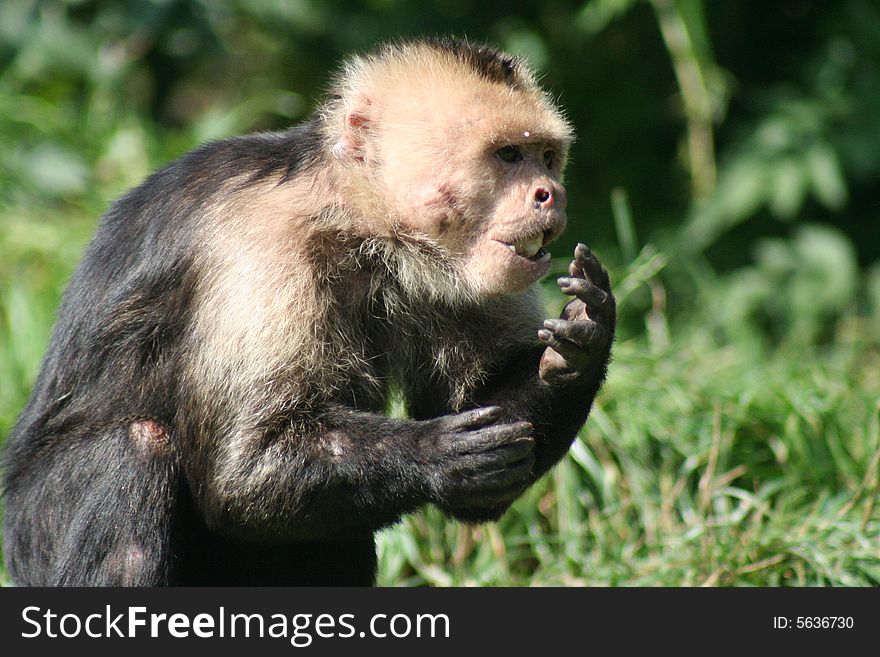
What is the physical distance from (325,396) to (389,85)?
1.05 meters

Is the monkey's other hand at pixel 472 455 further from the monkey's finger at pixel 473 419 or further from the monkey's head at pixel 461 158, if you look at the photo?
the monkey's head at pixel 461 158

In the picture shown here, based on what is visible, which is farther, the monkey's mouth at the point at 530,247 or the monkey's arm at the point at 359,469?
the monkey's mouth at the point at 530,247

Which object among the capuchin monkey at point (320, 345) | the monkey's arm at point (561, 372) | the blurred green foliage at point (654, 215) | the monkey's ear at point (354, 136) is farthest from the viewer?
the blurred green foliage at point (654, 215)

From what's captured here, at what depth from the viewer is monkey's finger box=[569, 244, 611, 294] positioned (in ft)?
11.5

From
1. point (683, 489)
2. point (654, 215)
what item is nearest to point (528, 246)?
point (683, 489)

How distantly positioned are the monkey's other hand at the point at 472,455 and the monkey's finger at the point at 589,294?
441 mm

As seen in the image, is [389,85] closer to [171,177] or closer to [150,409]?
[171,177]

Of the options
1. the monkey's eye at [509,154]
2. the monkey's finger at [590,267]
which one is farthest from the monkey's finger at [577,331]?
the monkey's eye at [509,154]

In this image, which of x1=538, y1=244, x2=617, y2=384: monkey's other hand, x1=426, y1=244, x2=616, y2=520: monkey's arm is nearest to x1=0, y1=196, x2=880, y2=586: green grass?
x1=426, y1=244, x2=616, y2=520: monkey's arm

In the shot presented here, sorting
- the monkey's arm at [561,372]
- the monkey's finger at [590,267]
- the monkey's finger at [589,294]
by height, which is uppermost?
the monkey's finger at [590,267]

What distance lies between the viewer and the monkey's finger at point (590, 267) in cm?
352

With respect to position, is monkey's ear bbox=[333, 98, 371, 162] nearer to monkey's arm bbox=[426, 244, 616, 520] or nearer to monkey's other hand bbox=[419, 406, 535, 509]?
monkey's arm bbox=[426, 244, 616, 520]

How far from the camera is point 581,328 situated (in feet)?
11.5

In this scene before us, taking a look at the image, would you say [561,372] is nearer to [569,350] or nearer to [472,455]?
[569,350]
